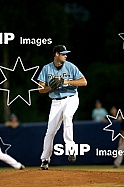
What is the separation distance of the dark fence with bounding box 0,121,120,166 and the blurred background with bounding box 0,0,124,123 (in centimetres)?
38

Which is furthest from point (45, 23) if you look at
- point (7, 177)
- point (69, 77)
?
point (7, 177)

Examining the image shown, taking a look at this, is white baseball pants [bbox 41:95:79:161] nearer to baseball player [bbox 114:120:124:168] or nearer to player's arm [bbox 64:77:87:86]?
player's arm [bbox 64:77:87:86]

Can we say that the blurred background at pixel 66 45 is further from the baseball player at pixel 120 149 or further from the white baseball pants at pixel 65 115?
the white baseball pants at pixel 65 115

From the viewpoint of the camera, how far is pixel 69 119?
10.5 meters

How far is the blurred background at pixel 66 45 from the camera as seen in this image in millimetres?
13914

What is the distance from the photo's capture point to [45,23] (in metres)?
14.7

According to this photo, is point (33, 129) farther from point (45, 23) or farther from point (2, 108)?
point (45, 23)

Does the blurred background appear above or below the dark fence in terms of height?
above

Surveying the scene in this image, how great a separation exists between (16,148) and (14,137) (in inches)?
8.9

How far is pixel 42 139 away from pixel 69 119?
14.2 feet

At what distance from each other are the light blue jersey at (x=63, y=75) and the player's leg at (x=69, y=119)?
12 centimetres

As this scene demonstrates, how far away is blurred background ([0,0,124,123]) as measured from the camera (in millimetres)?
13914

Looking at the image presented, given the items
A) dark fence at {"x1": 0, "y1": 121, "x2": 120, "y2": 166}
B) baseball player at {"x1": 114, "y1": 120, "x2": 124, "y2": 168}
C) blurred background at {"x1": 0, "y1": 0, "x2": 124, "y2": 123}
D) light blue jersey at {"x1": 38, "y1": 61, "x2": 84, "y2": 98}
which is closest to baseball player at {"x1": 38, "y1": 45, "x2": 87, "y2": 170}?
light blue jersey at {"x1": 38, "y1": 61, "x2": 84, "y2": 98}

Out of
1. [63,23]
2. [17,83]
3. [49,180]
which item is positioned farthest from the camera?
[63,23]
